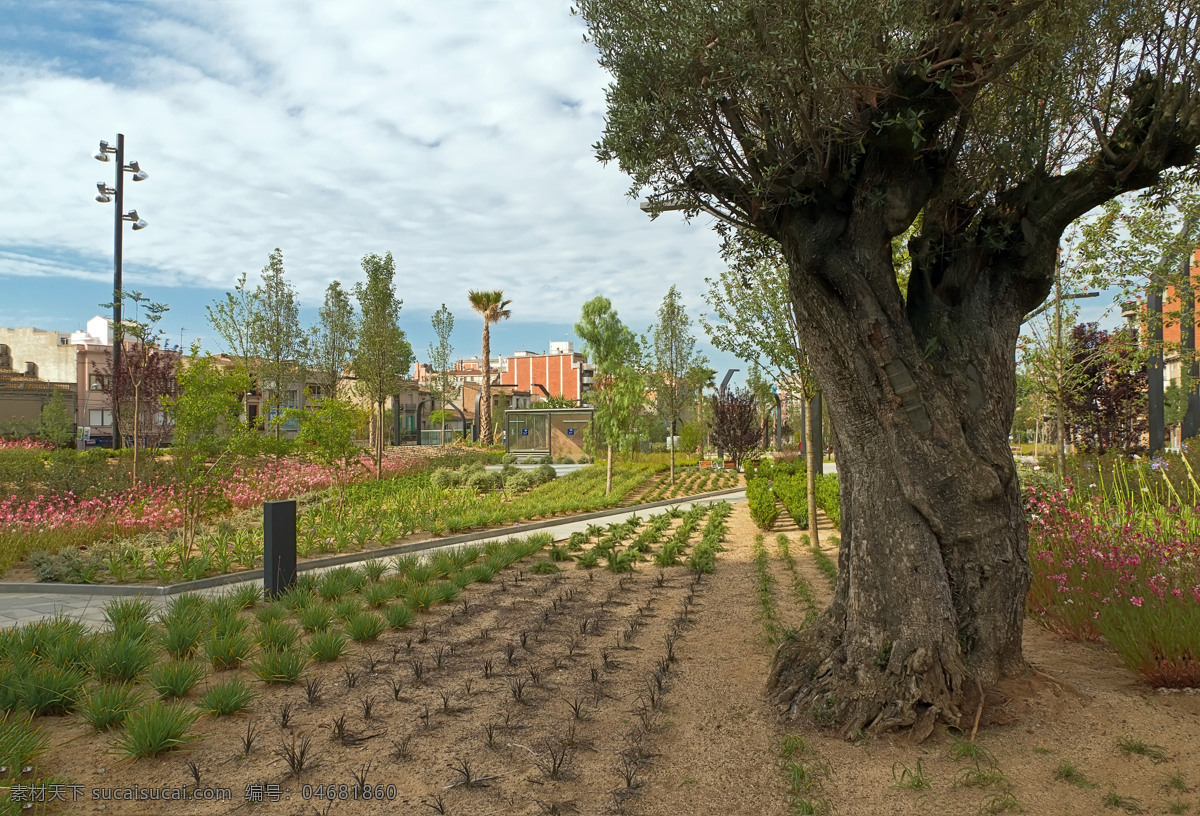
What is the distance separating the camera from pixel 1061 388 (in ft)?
38.8

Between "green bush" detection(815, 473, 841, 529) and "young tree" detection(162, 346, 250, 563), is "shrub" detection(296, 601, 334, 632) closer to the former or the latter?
"young tree" detection(162, 346, 250, 563)

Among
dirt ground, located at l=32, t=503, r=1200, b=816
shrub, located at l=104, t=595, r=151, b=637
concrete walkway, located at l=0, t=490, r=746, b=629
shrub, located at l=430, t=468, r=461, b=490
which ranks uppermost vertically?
shrub, located at l=430, t=468, r=461, b=490

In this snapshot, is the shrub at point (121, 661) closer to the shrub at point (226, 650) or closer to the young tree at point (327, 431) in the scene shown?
the shrub at point (226, 650)

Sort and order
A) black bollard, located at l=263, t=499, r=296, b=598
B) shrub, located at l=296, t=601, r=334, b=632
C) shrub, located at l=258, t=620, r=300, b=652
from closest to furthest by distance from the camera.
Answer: shrub, located at l=258, t=620, r=300, b=652 → shrub, located at l=296, t=601, r=334, b=632 → black bollard, located at l=263, t=499, r=296, b=598

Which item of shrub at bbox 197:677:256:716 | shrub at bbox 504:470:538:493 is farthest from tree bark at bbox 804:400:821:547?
shrub at bbox 504:470:538:493

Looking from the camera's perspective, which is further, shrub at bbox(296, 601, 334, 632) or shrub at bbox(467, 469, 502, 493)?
shrub at bbox(467, 469, 502, 493)

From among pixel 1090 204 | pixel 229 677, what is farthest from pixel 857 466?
pixel 229 677

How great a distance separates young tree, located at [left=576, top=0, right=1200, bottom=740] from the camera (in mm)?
3920

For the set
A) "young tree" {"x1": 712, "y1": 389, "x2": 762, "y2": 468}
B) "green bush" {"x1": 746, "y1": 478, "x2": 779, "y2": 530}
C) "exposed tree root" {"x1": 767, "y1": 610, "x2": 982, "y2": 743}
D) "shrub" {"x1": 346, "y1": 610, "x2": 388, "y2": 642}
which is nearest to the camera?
"exposed tree root" {"x1": 767, "y1": 610, "x2": 982, "y2": 743}

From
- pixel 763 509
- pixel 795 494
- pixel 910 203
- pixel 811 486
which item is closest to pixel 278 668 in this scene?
pixel 910 203

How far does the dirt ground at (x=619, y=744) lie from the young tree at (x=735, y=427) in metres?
21.1

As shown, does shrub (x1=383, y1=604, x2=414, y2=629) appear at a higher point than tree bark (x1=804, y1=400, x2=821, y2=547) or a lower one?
lower

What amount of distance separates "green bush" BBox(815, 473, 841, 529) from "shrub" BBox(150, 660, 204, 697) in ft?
28.1

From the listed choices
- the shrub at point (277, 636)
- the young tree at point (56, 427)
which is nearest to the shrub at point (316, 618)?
the shrub at point (277, 636)
